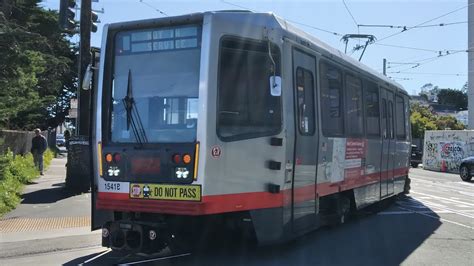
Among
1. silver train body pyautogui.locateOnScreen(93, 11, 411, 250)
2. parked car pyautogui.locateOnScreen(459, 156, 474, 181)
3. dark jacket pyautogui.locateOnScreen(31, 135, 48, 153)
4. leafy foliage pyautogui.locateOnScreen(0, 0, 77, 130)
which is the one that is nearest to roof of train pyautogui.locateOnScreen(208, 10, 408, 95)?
silver train body pyautogui.locateOnScreen(93, 11, 411, 250)

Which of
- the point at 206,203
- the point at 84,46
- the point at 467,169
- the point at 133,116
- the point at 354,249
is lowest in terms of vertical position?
the point at 354,249

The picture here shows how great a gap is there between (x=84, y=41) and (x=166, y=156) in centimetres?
879

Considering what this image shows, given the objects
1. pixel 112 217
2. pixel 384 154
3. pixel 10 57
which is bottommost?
pixel 112 217

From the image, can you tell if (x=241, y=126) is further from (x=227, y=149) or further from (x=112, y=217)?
(x=112, y=217)

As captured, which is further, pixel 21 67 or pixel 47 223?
pixel 21 67

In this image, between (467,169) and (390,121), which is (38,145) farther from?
(467,169)

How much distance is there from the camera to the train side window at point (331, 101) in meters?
8.85

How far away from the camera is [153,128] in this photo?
22.7 feet

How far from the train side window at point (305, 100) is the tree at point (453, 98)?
137 meters

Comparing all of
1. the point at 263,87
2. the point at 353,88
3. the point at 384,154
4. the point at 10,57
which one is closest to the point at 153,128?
the point at 263,87

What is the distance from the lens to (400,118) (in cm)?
1481

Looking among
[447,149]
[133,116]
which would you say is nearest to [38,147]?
[133,116]

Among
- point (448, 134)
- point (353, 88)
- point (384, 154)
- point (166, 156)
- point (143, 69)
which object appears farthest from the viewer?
point (448, 134)

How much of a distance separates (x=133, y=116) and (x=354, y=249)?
404 cm
